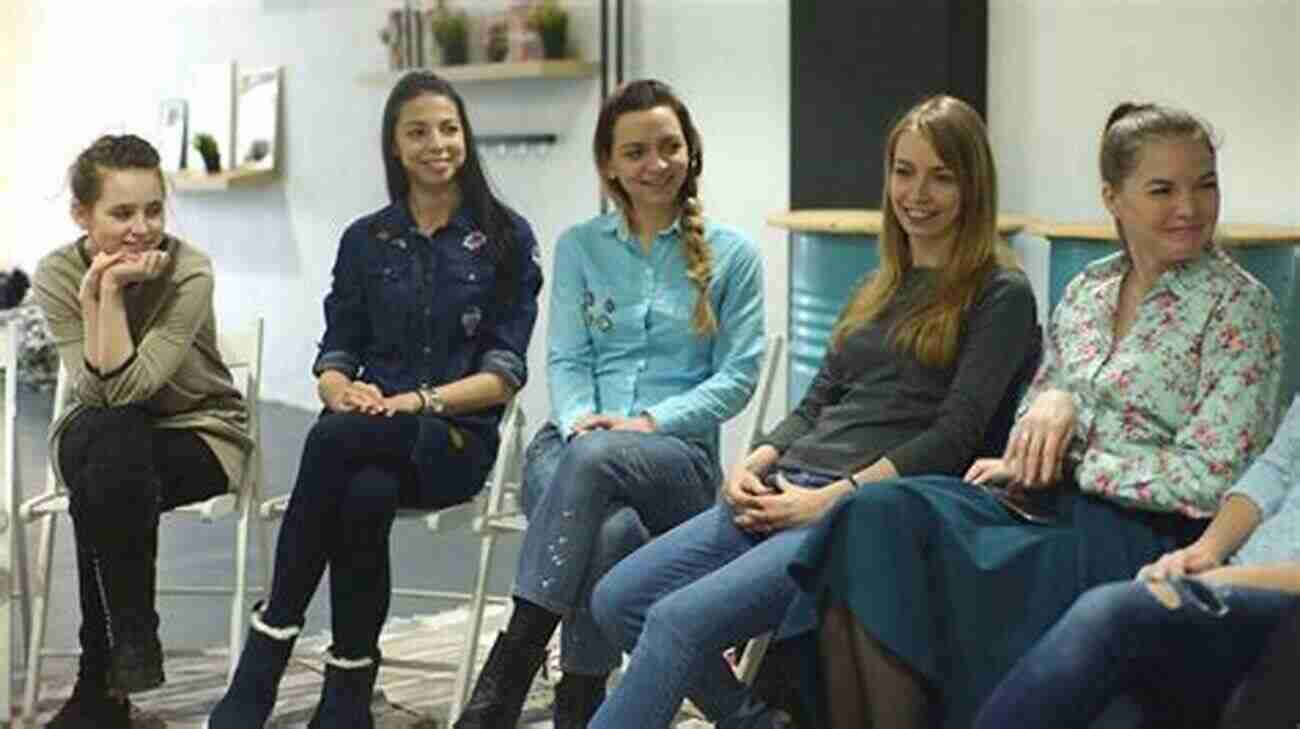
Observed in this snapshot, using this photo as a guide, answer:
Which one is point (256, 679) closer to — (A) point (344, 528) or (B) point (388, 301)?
(A) point (344, 528)

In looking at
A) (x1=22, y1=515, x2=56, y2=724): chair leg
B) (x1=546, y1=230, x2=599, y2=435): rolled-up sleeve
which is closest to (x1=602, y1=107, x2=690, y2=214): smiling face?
(x1=546, y1=230, x2=599, y2=435): rolled-up sleeve

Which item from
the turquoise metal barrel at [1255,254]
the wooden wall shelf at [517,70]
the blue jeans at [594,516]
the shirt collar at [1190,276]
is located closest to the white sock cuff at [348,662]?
the blue jeans at [594,516]

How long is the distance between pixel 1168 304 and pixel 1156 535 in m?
0.33

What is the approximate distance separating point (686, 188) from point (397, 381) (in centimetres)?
68

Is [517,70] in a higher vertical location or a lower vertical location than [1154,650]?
higher

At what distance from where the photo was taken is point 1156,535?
2.40 metres

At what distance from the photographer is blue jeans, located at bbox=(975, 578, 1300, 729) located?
6.68ft

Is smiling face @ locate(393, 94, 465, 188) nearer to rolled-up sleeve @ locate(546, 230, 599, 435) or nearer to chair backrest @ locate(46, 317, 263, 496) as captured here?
rolled-up sleeve @ locate(546, 230, 599, 435)

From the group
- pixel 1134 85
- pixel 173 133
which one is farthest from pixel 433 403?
pixel 173 133

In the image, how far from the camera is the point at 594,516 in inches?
114

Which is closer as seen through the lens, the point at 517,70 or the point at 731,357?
the point at 731,357

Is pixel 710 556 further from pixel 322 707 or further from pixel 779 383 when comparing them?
pixel 779 383

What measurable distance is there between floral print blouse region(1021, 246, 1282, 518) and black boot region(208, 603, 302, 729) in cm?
143

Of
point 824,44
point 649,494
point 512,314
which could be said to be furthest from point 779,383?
point 649,494
